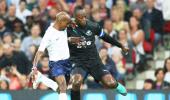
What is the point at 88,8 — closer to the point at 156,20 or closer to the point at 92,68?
the point at 156,20

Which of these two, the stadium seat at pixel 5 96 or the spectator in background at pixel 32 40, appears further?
the spectator in background at pixel 32 40

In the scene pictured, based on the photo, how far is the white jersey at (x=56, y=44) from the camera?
52.7 ft

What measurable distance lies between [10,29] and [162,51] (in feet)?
12.5

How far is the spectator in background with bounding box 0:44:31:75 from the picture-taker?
1964 centimetres

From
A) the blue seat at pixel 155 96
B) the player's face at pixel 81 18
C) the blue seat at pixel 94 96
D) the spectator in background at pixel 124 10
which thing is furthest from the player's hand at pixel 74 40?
the spectator in background at pixel 124 10

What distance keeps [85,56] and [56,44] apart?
2.59ft

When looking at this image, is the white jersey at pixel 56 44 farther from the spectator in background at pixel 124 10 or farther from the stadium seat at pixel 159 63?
the spectator in background at pixel 124 10

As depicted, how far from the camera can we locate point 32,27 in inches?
825

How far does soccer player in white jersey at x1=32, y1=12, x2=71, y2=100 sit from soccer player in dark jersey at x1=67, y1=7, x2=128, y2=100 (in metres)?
0.27

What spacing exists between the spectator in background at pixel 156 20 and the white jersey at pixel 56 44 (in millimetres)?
5467

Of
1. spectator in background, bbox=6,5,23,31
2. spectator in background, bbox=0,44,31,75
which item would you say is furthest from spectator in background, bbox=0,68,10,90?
spectator in background, bbox=6,5,23,31

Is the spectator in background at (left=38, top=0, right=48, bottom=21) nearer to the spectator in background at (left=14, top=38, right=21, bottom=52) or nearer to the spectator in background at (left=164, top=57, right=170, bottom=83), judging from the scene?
the spectator in background at (left=14, top=38, right=21, bottom=52)

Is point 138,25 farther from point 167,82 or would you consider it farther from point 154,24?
point 167,82

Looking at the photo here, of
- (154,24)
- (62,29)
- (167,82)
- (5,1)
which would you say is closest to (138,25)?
(154,24)
